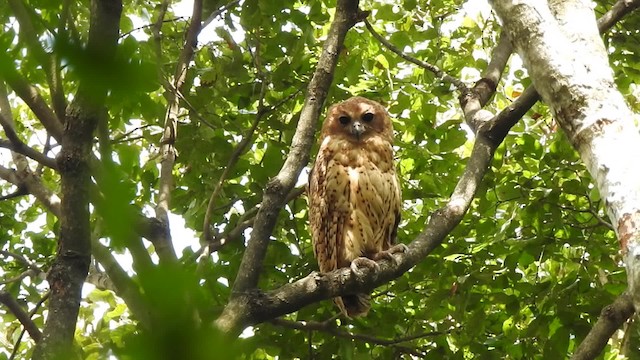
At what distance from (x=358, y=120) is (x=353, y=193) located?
0.59 m

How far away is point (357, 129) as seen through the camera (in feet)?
19.0

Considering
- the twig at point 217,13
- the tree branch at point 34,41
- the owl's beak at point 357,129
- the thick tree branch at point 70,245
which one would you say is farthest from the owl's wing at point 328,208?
the tree branch at point 34,41

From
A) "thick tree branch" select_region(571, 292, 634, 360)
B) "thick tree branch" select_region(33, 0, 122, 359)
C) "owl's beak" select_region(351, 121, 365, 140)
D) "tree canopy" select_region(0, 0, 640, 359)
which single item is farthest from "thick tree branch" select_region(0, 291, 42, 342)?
"owl's beak" select_region(351, 121, 365, 140)

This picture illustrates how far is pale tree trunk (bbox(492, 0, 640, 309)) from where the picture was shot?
222 cm

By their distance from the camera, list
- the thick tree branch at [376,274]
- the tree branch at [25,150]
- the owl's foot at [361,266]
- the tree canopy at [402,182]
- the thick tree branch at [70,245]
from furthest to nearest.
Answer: the owl's foot at [361,266]
the tree branch at [25,150]
the thick tree branch at [376,274]
the tree canopy at [402,182]
the thick tree branch at [70,245]

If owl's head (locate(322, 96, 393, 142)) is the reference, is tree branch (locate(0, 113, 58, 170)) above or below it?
below

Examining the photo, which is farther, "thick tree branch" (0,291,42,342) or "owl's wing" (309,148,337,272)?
"owl's wing" (309,148,337,272)

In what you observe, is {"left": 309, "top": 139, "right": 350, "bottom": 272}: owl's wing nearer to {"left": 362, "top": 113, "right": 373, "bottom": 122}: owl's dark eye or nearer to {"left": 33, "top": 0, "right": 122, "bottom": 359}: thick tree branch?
{"left": 362, "top": 113, "right": 373, "bottom": 122}: owl's dark eye

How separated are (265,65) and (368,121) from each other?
893mm

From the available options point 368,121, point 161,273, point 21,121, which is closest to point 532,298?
point 368,121

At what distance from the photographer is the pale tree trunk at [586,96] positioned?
87.4 inches

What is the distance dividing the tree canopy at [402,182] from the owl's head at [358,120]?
14 centimetres

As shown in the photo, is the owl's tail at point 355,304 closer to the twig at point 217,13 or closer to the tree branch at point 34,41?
the twig at point 217,13

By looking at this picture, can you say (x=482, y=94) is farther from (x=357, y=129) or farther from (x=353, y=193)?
(x=353, y=193)
